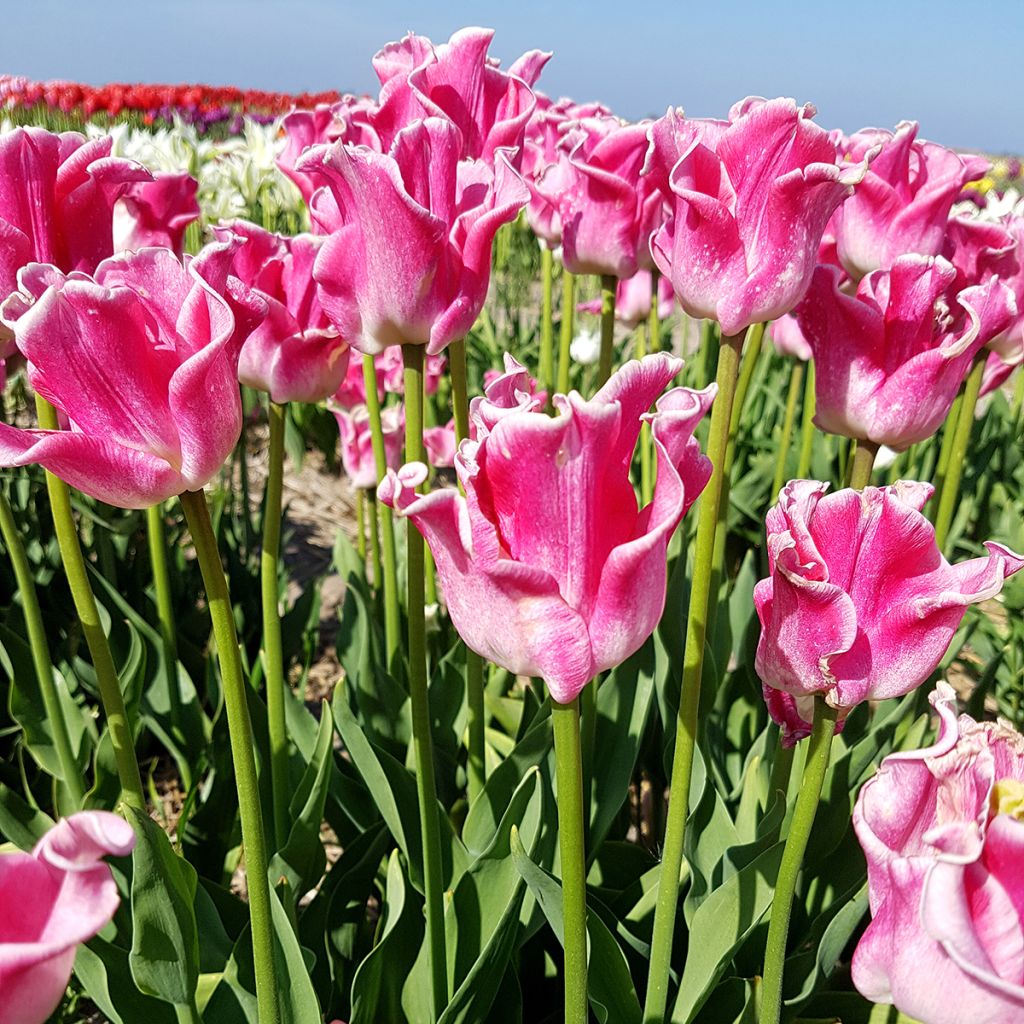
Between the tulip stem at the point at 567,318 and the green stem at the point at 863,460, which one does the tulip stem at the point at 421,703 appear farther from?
the tulip stem at the point at 567,318

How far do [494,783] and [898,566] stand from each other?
628 millimetres

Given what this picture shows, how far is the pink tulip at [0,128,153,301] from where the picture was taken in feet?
3.10

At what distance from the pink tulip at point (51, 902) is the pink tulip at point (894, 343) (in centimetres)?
87

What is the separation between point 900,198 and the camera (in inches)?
50.3

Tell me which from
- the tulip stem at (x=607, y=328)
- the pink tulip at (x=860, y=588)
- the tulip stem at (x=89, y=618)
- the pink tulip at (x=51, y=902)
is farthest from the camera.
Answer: the tulip stem at (x=607, y=328)

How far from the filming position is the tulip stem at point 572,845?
2.36 feet

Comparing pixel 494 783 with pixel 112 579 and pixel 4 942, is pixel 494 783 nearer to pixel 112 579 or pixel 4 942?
pixel 4 942

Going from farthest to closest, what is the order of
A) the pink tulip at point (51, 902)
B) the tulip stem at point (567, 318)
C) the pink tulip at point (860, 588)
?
the tulip stem at point (567, 318), the pink tulip at point (860, 588), the pink tulip at point (51, 902)

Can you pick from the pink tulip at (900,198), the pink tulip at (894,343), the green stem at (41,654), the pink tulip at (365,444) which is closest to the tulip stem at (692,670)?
the pink tulip at (894,343)

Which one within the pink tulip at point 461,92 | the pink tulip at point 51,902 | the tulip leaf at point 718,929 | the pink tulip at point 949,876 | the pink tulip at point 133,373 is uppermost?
the pink tulip at point 461,92

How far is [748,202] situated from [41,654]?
97 cm

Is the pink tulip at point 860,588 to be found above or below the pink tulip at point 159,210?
below

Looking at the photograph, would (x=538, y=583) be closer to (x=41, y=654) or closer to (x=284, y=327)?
(x=284, y=327)

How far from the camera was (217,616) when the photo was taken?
789mm
